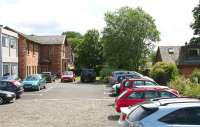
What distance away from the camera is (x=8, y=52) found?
53.5 metres

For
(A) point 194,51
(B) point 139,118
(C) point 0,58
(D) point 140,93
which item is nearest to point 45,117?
(D) point 140,93

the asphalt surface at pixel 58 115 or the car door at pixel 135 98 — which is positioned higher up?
the car door at pixel 135 98

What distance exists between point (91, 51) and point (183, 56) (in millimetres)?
24745

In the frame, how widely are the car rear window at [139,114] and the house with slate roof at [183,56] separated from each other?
5345 centimetres

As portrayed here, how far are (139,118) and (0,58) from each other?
4047 cm

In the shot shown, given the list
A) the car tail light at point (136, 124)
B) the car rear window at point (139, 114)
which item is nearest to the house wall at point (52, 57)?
the car rear window at point (139, 114)

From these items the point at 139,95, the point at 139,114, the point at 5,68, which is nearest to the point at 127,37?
the point at 5,68

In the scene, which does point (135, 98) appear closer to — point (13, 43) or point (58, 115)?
point (58, 115)

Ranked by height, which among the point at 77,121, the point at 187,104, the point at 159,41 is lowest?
the point at 77,121

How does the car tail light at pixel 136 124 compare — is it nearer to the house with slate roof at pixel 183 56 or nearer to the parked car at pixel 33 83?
the parked car at pixel 33 83

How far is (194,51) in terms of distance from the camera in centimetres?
6675

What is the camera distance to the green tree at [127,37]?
6956 cm

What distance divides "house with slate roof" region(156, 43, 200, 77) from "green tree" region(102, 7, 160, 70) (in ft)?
9.95

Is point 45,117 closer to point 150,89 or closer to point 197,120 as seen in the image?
point 150,89
